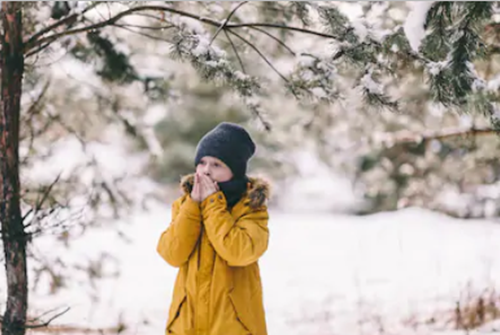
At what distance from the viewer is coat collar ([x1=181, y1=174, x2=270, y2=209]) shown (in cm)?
267

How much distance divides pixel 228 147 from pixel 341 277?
5717 millimetres

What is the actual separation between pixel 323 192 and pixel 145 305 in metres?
17.9

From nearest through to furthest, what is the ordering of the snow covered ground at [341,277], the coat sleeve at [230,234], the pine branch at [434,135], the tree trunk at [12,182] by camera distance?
1. the coat sleeve at [230,234]
2. the tree trunk at [12,182]
3. the pine branch at [434,135]
4. the snow covered ground at [341,277]

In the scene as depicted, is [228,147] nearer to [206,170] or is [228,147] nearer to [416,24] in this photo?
[206,170]

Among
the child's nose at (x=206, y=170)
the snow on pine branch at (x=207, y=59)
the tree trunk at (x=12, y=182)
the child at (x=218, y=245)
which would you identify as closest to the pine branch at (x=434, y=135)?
the snow on pine branch at (x=207, y=59)

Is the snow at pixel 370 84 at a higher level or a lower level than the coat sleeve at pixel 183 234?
higher

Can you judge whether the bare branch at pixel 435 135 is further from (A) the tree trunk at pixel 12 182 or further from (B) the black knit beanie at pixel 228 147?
(A) the tree trunk at pixel 12 182

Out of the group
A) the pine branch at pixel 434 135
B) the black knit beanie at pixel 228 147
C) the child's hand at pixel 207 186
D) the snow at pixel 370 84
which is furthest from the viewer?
the pine branch at pixel 434 135

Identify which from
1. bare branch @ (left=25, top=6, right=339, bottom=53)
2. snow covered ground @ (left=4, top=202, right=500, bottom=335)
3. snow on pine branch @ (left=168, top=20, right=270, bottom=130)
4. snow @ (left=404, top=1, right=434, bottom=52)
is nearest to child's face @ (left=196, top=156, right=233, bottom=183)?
snow on pine branch @ (left=168, top=20, right=270, bottom=130)

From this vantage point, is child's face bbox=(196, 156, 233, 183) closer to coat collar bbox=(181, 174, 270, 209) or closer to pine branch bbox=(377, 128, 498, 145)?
coat collar bbox=(181, 174, 270, 209)

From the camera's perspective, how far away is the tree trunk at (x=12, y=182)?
11.0 feet

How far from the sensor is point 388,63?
2920 mm

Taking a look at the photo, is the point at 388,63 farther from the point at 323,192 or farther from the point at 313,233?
the point at 323,192

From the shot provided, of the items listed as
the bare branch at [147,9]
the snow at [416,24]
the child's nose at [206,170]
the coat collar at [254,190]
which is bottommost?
the coat collar at [254,190]
